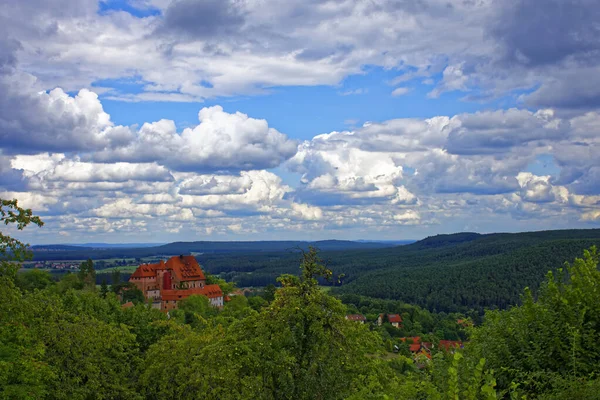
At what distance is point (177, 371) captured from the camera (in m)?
30.5

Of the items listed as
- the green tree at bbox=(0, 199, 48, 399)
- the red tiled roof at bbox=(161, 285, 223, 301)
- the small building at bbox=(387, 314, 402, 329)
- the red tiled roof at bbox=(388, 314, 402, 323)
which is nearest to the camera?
the green tree at bbox=(0, 199, 48, 399)

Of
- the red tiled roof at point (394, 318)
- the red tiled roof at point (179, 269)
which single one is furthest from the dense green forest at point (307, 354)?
the red tiled roof at point (394, 318)

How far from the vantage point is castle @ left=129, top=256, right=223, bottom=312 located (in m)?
96.1

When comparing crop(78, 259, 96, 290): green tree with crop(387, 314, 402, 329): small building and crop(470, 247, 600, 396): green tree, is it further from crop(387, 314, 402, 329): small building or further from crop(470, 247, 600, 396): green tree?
crop(470, 247, 600, 396): green tree

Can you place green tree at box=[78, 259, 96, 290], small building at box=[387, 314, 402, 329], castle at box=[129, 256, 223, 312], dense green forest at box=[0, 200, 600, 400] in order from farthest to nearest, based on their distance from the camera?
small building at box=[387, 314, 402, 329]
castle at box=[129, 256, 223, 312]
green tree at box=[78, 259, 96, 290]
dense green forest at box=[0, 200, 600, 400]

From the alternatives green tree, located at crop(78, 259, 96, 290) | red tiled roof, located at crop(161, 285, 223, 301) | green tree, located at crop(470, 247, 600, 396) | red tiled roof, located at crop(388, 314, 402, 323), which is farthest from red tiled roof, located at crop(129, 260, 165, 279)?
green tree, located at crop(470, 247, 600, 396)

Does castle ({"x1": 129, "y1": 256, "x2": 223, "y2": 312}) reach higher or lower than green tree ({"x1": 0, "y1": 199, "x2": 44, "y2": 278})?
lower

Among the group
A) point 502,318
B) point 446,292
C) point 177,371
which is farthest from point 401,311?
point 502,318

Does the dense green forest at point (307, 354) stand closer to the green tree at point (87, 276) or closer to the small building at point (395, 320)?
the green tree at point (87, 276)

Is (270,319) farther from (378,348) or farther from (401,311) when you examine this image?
(401,311)

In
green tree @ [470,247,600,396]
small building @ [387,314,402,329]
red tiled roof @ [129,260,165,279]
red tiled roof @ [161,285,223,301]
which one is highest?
green tree @ [470,247,600,396]

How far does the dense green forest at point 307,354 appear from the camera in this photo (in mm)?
14445

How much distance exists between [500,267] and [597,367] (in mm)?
189300

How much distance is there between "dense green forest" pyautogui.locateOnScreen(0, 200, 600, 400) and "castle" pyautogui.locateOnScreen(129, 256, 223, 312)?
61511 mm
